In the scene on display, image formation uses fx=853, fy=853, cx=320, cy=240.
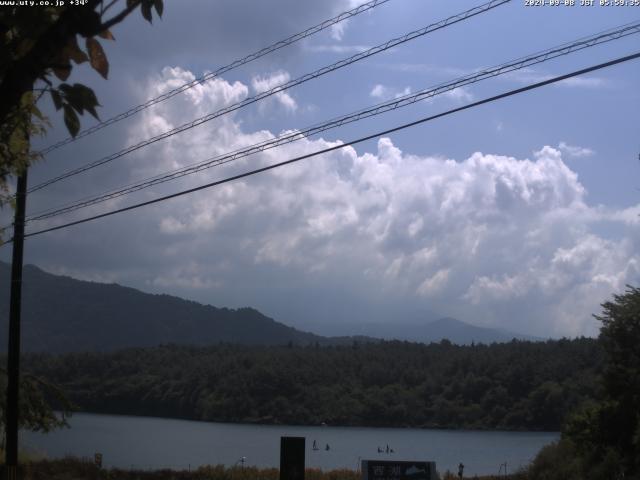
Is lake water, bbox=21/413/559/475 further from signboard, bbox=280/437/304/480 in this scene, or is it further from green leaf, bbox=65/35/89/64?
green leaf, bbox=65/35/89/64

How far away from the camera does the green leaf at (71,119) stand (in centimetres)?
446

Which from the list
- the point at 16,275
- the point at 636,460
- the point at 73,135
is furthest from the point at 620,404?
the point at 73,135

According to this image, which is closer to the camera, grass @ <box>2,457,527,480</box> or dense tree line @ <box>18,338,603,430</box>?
grass @ <box>2,457,527,480</box>

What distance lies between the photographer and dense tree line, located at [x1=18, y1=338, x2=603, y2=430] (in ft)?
285

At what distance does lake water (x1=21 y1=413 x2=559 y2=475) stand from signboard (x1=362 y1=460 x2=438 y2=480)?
1266 inches

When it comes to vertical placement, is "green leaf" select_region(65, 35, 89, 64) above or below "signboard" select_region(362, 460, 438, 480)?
above

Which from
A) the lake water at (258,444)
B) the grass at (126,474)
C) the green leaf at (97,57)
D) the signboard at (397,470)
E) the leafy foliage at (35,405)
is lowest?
the lake water at (258,444)

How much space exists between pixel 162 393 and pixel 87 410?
13.8m

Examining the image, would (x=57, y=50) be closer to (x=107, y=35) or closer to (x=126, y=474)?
(x=107, y=35)

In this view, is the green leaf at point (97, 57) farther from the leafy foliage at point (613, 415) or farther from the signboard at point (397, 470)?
the leafy foliage at point (613, 415)

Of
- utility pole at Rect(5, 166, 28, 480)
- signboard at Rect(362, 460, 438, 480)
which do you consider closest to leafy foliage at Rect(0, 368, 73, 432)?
utility pole at Rect(5, 166, 28, 480)

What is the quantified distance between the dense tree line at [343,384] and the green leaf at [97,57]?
80.7 m

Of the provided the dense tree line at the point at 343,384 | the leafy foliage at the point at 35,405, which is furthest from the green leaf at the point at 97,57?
the dense tree line at the point at 343,384

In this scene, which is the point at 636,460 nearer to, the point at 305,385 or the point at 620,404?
the point at 620,404
